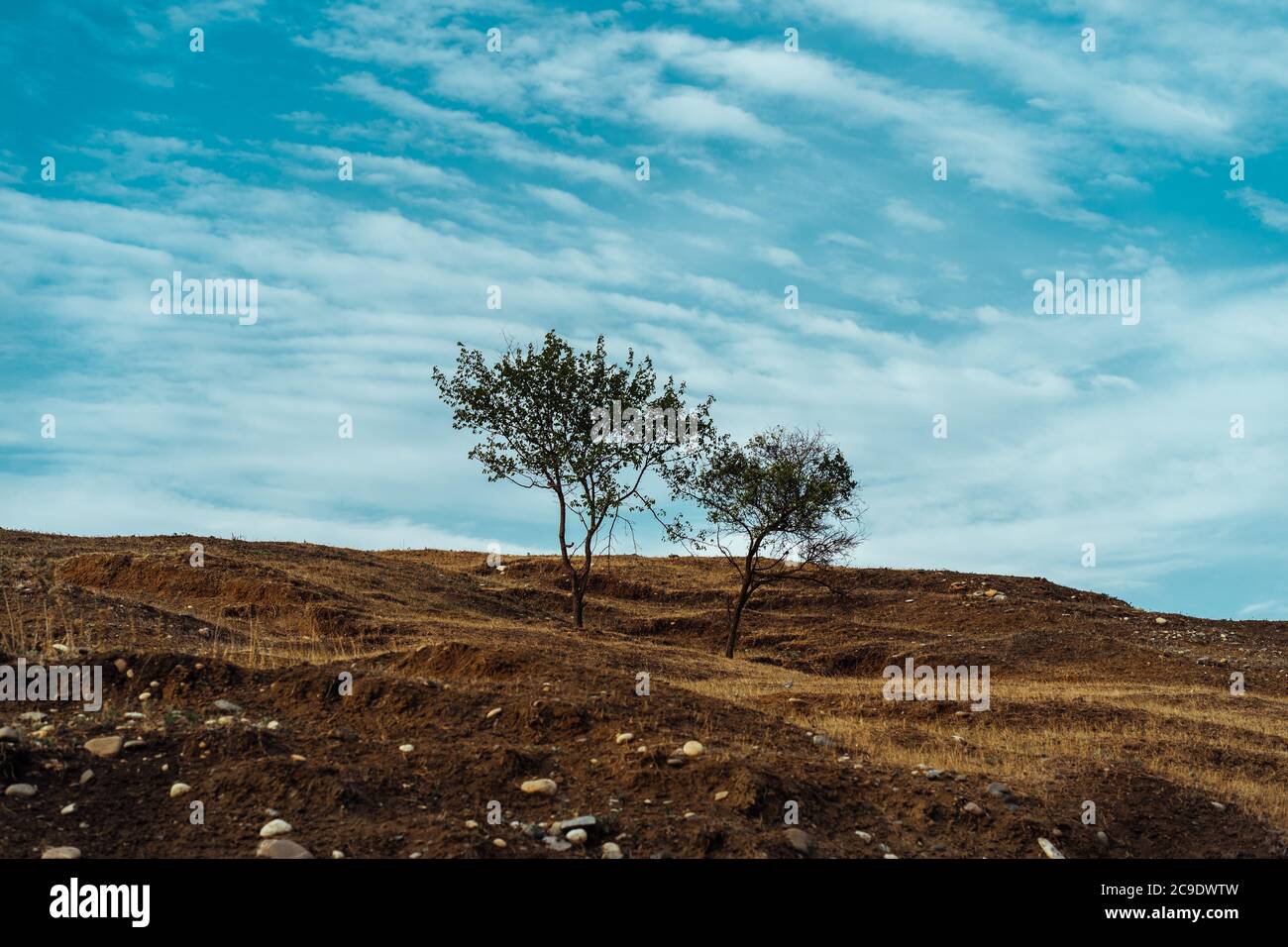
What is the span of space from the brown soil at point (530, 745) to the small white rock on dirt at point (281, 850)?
0.20 meters

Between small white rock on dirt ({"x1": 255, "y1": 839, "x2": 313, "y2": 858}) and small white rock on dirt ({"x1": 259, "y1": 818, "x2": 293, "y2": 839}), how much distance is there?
278 mm

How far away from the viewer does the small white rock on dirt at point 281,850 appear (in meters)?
9.74

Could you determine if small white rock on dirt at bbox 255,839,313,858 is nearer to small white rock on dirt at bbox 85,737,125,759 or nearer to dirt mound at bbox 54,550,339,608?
small white rock on dirt at bbox 85,737,125,759

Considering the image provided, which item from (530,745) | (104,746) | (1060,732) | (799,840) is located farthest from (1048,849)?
(104,746)

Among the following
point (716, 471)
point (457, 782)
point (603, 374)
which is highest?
point (603, 374)

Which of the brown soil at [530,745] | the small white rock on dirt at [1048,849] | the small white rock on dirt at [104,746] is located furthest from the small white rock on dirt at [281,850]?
the small white rock on dirt at [1048,849]

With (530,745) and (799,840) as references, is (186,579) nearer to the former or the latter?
(530,745)

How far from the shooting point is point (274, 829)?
10.2m
